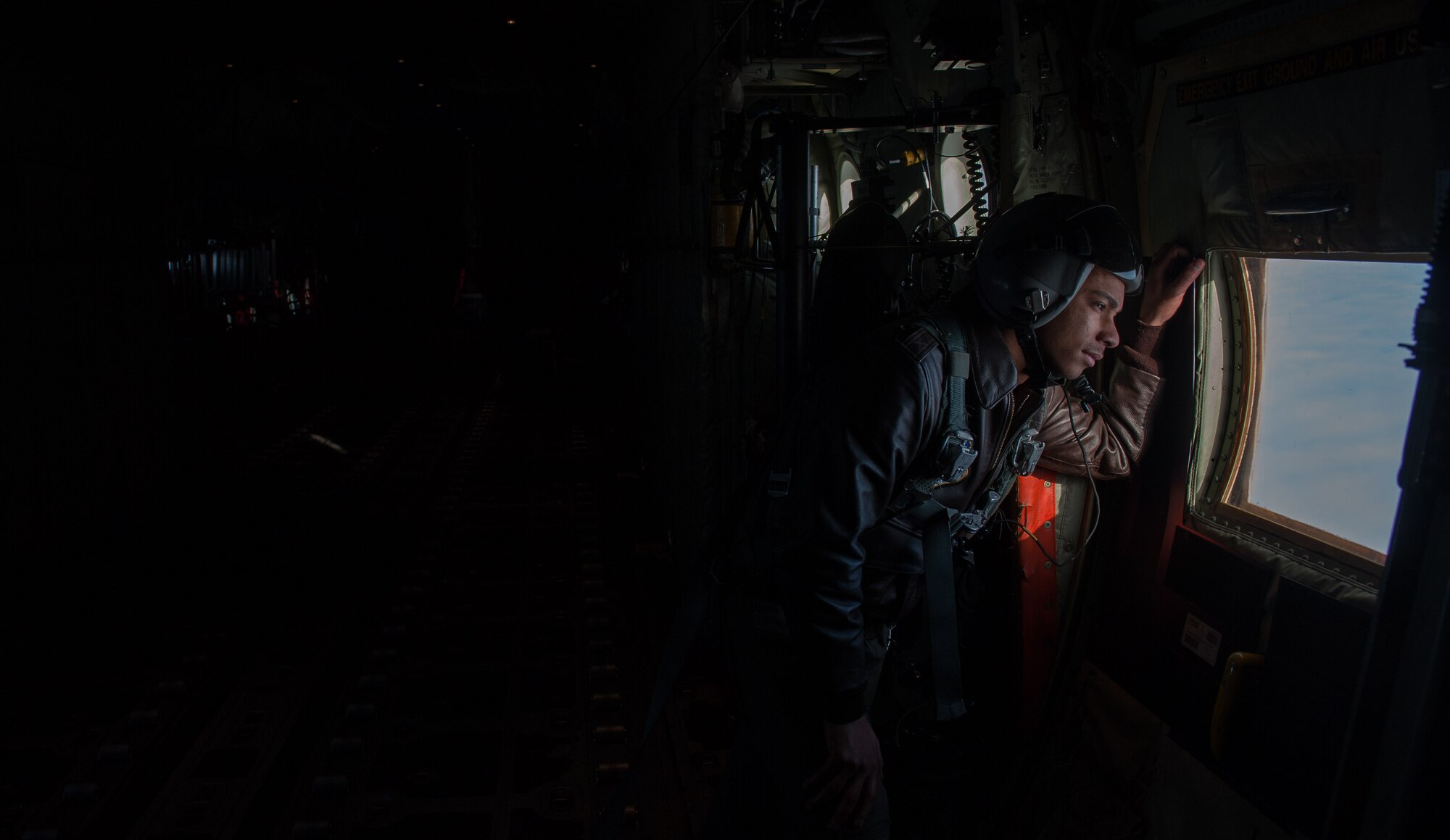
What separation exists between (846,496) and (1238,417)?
1.19 m

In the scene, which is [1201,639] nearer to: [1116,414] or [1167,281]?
[1116,414]

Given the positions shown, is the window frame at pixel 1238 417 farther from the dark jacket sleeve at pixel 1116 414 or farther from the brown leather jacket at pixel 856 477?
the brown leather jacket at pixel 856 477

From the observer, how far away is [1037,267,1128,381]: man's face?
8.16 feet

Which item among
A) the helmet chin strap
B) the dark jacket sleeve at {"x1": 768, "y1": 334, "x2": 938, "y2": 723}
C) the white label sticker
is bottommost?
the white label sticker

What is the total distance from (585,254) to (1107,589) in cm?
1450

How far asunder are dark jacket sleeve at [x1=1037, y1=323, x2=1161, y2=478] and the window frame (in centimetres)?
16

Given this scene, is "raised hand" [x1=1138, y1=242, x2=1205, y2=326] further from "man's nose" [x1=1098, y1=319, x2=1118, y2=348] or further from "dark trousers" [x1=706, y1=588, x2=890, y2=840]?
"dark trousers" [x1=706, y1=588, x2=890, y2=840]

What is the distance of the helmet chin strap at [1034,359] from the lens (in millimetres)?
2514

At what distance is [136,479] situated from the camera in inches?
316

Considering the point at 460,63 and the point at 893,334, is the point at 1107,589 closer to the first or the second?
the point at 893,334

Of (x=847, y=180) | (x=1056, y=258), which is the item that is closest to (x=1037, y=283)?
(x=1056, y=258)

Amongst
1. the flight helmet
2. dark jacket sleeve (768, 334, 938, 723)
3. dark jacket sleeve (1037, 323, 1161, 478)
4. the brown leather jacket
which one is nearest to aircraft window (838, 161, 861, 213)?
dark jacket sleeve (1037, 323, 1161, 478)

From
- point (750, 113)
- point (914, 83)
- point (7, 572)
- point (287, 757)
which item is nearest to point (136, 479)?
point (7, 572)

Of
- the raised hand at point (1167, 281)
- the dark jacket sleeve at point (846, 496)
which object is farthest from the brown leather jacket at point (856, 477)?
the raised hand at point (1167, 281)
